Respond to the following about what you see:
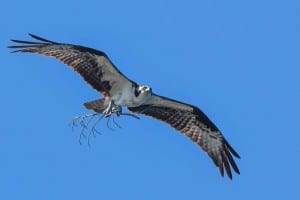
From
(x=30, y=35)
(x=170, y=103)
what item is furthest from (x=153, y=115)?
(x=30, y=35)

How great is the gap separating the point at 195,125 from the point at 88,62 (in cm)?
344

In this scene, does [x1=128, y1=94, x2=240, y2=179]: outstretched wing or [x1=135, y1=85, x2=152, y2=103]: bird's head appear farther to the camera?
[x1=128, y1=94, x2=240, y2=179]: outstretched wing

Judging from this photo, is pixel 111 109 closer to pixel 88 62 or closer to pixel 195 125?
pixel 88 62

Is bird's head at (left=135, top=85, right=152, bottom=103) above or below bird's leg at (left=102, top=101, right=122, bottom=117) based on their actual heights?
above

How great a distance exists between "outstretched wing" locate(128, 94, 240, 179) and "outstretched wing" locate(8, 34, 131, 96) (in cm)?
128

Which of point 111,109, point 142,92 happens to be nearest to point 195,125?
point 142,92

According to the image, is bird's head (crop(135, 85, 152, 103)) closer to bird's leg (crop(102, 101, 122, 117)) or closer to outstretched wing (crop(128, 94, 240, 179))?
bird's leg (crop(102, 101, 122, 117))

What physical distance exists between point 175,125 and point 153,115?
2.13ft

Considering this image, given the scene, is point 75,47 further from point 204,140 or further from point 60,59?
point 204,140

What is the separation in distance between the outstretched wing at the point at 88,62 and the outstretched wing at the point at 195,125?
1.28 m

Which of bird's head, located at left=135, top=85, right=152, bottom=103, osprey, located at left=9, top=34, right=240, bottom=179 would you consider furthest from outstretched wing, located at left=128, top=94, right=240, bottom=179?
bird's head, located at left=135, top=85, right=152, bottom=103

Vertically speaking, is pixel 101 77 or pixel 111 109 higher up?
pixel 101 77

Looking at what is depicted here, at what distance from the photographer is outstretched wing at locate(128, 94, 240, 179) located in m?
25.5

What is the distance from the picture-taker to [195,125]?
26188 millimetres
